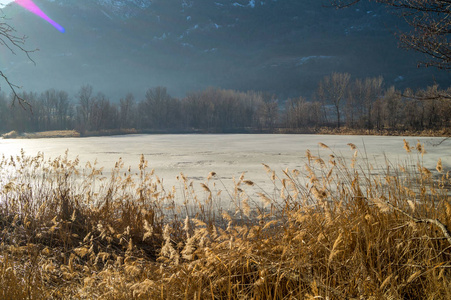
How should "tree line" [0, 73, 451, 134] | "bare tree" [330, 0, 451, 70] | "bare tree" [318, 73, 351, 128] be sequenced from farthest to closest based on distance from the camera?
"tree line" [0, 73, 451, 134] → "bare tree" [318, 73, 351, 128] → "bare tree" [330, 0, 451, 70]

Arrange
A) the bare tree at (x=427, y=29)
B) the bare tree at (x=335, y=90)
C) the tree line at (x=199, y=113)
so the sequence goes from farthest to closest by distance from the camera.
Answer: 1. the tree line at (x=199, y=113)
2. the bare tree at (x=335, y=90)
3. the bare tree at (x=427, y=29)

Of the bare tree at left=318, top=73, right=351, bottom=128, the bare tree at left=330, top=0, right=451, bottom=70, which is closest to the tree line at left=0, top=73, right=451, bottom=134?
the bare tree at left=318, top=73, right=351, bottom=128

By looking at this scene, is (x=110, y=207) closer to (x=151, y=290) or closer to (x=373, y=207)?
(x=151, y=290)

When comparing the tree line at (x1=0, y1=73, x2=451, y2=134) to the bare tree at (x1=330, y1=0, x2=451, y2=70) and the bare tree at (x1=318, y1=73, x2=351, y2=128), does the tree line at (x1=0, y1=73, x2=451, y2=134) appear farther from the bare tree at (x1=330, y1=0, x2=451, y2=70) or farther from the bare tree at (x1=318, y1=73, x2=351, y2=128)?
the bare tree at (x1=330, y1=0, x2=451, y2=70)

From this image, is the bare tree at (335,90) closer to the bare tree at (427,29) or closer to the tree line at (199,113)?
the tree line at (199,113)

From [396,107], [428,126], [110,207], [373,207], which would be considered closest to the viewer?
[373,207]

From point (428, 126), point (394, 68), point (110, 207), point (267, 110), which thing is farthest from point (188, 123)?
point (394, 68)

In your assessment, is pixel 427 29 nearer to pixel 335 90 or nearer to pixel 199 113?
pixel 335 90

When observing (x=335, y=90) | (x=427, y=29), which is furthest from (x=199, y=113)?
(x=427, y=29)

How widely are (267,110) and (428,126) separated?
123 feet

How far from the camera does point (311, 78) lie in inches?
7712

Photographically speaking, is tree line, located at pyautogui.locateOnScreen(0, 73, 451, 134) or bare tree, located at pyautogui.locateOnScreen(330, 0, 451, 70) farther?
tree line, located at pyautogui.locateOnScreen(0, 73, 451, 134)

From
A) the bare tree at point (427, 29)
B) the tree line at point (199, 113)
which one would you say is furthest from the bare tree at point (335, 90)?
the bare tree at point (427, 29)

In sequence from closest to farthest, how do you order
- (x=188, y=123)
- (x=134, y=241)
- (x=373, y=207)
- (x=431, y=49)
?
(x=373, y=207)
(x=134, y=241)
(x=431, y=49)
(x=188, y=123)
